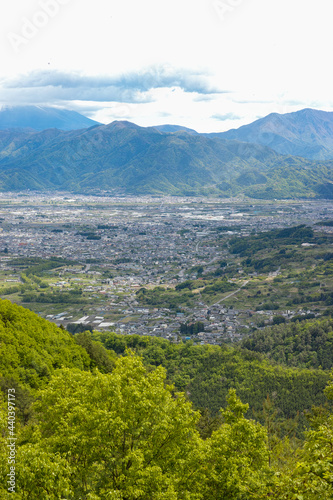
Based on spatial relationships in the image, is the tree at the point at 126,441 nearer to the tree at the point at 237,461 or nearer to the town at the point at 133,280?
the tree at the point at 237,461

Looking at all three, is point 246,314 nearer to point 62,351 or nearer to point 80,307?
point 80,307

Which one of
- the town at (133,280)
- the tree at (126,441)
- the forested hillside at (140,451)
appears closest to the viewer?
the forested hillside at (140,451)

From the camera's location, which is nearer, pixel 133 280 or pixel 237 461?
pixel 237 461

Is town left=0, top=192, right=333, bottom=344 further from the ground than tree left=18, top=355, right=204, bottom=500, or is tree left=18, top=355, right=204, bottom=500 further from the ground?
tree left=18, top=355, right=204, bottom=500

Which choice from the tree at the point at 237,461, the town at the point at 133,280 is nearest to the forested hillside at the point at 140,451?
the tree at the point at 237,461

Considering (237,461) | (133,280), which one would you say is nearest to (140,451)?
(237,461)

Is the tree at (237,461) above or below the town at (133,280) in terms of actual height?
above

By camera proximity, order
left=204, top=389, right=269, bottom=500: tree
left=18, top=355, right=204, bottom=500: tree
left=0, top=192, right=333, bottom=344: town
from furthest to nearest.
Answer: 1. left=0, top=192, right=333, bottom=344: town
2. left=204, top=389, right=269, bottom=500: tree
3. left=18, top=355, right=204, bottom=500: tree

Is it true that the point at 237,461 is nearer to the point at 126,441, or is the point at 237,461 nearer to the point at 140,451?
the point at 140,451

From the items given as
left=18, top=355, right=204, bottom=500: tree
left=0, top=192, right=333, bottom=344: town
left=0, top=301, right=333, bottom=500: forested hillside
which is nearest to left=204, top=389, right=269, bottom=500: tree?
left=0, top=301, right=333, bottom=500: forested hillside

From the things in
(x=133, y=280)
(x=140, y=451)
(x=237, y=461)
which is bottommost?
(x=133, y=280)

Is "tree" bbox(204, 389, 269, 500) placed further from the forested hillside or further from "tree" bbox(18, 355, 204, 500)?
"tree" bbox(18, 355, 204, 500)
